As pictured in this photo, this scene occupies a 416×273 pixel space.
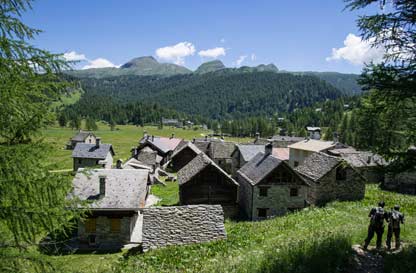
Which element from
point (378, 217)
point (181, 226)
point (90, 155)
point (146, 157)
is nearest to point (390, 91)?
point (378, 217)

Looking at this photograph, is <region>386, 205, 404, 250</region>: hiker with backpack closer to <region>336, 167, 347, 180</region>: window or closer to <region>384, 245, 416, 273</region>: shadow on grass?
<region>384, 245, 416, 273</region>: shadow on grass

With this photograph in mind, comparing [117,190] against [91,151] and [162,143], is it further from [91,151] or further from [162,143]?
[162,143]

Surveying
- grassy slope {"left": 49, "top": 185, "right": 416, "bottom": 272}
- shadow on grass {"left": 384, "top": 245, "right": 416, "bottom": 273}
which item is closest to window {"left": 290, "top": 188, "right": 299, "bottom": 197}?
grassy slope {"left": 49, "top": 185, "right": 416, "bottom": 272}

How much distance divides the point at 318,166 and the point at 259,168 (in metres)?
7.20

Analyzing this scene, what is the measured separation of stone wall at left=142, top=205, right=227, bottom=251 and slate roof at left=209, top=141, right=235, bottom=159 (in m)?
43.2

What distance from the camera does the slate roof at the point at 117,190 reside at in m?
27.3

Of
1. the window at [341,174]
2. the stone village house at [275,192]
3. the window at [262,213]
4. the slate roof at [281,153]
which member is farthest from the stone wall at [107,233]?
the slate roof at [281,153]

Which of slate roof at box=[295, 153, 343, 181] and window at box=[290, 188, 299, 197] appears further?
slate roof at box=[295, 153, 343, 181]

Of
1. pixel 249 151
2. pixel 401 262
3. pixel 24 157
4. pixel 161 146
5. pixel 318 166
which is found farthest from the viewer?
pixel 161 146

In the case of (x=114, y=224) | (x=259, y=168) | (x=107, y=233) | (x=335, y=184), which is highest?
(x=259, y=168)

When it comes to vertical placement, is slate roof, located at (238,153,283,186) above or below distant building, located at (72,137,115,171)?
above

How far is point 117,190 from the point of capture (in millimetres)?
28609

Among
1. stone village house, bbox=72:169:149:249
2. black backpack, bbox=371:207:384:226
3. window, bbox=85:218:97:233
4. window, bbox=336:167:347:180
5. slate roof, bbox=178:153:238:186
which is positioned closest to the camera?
black backpack, bbox=371:207:384:226

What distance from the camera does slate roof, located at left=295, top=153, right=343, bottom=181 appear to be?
36125 mm
